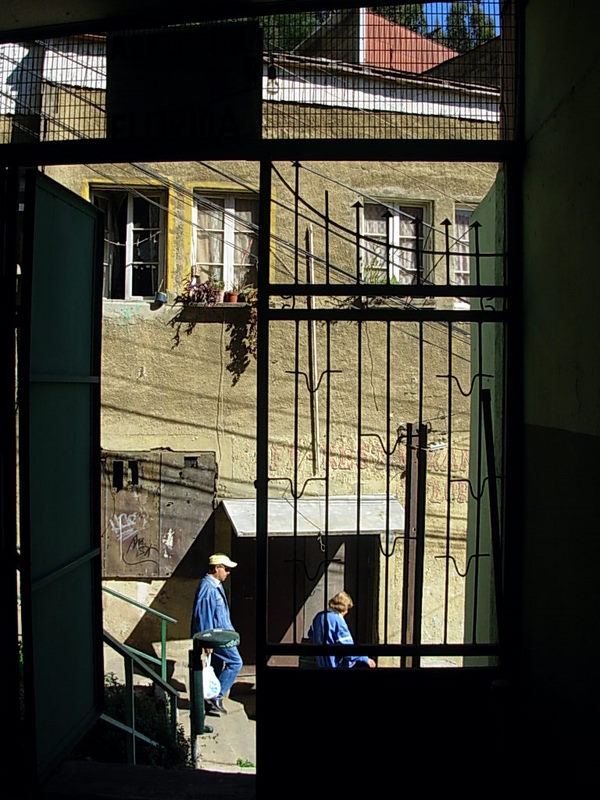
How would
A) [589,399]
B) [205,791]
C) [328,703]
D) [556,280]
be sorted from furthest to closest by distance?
[205,791] < [328,703] < [556,280] < [589,399]

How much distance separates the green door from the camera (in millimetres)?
3279

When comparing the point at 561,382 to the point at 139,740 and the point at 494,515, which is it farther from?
the point at 139,740

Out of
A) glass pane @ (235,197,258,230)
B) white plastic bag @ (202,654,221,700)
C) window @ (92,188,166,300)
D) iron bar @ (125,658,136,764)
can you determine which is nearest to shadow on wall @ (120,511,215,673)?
white plastic bag @ (202,654,221,700)

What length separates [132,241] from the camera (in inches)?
408

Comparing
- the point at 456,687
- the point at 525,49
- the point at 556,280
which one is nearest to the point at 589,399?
the point at 556,280

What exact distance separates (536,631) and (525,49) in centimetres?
250

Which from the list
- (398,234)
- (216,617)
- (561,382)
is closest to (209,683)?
(216,617)

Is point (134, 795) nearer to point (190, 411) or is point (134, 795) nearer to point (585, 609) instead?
point (585, 609)

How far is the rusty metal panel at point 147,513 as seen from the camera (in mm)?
10234

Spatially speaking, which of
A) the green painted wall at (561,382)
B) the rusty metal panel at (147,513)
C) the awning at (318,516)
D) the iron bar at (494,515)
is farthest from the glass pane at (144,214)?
the iron bar at (494,515)

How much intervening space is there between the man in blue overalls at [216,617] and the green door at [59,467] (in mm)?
4258

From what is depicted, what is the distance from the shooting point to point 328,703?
11.7 feet

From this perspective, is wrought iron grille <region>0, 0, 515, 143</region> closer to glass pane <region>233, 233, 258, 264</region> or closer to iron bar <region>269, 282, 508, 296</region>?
iron bar <region>269, 282, 508, 296</region>

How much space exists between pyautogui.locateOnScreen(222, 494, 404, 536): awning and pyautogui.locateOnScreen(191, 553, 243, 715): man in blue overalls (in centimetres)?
66
